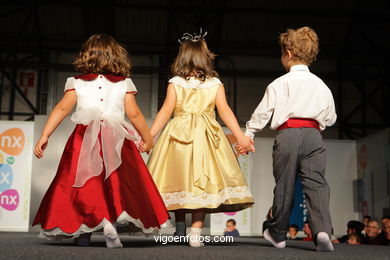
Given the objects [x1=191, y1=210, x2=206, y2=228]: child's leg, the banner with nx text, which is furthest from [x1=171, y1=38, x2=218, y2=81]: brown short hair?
the banner with nx text

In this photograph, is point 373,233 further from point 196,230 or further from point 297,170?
point 196,230

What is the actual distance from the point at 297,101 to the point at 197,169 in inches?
24.9

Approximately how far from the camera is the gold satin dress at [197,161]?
3.09 m

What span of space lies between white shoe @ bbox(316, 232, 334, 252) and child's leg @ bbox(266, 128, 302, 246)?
0.24m

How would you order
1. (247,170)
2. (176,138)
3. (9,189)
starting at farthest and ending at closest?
1. (247,170)
2. (9,189)
3. (176,138)

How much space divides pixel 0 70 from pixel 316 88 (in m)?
9.31

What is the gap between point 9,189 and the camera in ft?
27.1

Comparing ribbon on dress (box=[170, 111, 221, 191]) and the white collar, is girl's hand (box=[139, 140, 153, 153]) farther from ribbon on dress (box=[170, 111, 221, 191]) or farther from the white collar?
the white collar

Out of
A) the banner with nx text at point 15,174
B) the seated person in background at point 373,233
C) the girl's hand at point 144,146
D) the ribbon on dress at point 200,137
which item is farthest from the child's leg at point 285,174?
the banner with nx text at point 15,174

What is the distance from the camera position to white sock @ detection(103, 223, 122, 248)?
2.67 metres

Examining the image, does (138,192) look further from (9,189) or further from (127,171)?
(9,189)

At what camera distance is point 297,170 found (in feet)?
10.00

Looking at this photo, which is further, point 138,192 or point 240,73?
point 240,73

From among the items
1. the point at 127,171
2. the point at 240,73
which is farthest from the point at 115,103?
the point at 240,73
